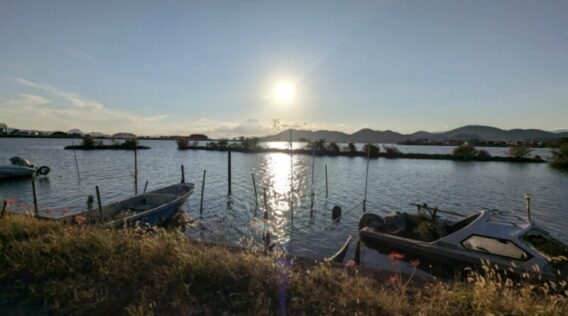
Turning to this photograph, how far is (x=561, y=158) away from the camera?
49688 millimetres

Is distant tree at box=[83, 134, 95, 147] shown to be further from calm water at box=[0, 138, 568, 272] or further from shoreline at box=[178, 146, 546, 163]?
calm water at box=[0, 138, 568, 272]

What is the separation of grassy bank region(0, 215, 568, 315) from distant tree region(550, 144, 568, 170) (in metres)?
61.6

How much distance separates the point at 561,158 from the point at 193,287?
221 ft

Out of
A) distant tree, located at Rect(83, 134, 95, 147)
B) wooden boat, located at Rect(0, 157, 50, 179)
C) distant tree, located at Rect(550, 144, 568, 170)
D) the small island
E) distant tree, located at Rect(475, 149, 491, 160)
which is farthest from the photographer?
distant tree, located at Rect(83, 134, 95, 147)

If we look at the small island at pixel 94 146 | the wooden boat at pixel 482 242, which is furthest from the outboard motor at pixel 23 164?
the small island at pixel 94 146

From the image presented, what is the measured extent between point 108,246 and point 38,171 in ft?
127

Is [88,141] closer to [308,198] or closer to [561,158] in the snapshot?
[308,198]

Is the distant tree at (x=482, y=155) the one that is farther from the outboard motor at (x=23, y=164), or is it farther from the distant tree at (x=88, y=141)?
the distant tree at (x=88, y=141)

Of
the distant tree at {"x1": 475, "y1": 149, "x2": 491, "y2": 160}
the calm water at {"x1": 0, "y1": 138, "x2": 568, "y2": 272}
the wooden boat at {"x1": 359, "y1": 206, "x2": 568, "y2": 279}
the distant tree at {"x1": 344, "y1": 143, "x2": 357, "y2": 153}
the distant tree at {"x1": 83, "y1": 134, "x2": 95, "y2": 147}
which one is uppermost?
the distant tree at {"x1": 83, "y1": 134, "x2": 95, "y2": 147}

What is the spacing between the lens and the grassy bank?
4.02 m

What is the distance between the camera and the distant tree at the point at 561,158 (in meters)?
48.6

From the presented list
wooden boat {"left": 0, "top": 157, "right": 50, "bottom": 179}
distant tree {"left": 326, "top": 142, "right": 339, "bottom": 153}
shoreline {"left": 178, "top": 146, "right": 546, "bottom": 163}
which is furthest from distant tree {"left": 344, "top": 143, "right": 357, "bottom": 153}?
wooden boat {"left": 0, "top": 157, "right": 50, "bottom": 179}

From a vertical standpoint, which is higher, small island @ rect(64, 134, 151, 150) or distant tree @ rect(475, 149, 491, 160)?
small island @ rect(64, 134, 151, 150)

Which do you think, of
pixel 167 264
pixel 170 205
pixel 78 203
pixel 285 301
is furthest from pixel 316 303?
pixel 78 203
